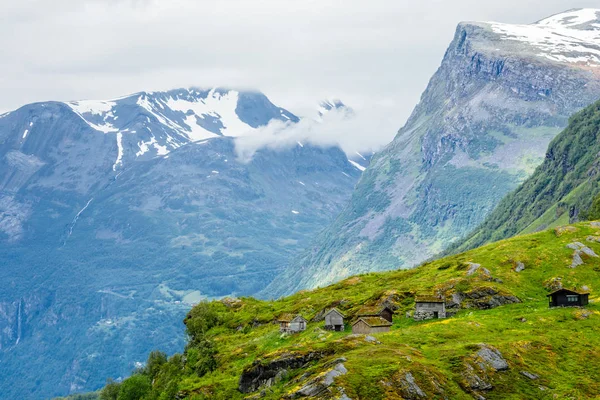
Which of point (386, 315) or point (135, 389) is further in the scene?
point (135, 389)

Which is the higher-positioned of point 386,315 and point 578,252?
point 386,315

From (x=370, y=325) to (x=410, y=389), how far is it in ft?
120

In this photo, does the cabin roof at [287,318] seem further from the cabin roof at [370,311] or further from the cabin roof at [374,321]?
the cabin roof at [374,321]

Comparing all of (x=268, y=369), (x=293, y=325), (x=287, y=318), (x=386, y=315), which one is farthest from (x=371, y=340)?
(x=287, y=318)

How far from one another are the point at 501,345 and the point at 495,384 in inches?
343

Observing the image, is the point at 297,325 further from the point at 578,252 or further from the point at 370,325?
the point at 578,252

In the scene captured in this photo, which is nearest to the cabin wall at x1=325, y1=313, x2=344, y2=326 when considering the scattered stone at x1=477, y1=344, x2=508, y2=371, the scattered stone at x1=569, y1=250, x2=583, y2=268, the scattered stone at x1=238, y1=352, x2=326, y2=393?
the scattered stone at x1=238, y1=352, x2=326, y2=393

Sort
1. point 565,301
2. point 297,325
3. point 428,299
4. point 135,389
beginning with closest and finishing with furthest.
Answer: point 565,301, point 428,299, point 297,325, point 135,389

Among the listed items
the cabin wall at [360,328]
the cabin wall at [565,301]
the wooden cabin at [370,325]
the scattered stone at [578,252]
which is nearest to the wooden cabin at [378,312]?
the wooden cabin at [370,325]

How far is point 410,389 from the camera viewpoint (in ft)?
324

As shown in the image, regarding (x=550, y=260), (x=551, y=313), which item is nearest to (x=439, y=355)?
(x=551, y=313)

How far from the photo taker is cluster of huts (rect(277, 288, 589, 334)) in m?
134

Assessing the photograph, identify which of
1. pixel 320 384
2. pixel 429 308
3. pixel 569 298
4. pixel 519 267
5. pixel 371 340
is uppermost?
pixel 320 384

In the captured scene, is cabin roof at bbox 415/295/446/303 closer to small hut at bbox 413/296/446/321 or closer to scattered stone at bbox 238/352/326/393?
small hut at bbox 413/296/446/321
